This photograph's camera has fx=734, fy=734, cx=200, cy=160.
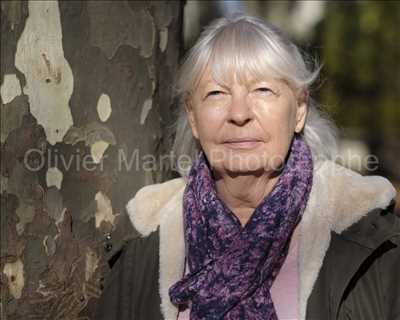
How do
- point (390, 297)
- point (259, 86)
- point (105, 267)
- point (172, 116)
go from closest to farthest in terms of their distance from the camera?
point (390, 297) < point (259, 86) < point (105, 267) < point (172, 116)

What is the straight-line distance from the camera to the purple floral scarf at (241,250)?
7.88ft

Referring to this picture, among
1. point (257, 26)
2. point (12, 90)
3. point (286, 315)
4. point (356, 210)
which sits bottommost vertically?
point (286, 315)

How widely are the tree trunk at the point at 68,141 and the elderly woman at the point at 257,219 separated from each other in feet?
0.38

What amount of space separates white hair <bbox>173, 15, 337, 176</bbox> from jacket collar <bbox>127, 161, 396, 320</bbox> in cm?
16

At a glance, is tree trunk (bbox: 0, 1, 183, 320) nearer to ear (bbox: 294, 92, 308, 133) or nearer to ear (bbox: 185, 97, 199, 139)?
ear (bbox: 185, 97, 199, 139)

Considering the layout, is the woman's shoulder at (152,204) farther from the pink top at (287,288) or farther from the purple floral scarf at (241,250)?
the pink top at (287,288)

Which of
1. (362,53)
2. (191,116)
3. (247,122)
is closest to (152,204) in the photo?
(191,116)

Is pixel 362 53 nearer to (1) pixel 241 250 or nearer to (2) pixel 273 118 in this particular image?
(2) pixel 273 118

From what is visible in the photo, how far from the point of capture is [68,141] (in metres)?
2.54

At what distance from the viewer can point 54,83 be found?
8.24 ft

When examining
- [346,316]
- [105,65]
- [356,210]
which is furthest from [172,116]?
[346,316]

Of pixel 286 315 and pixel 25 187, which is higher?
pixel 25 187

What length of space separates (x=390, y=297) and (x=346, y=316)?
15 centimetres

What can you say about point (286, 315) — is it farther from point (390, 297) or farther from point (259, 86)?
point (259, 86)
